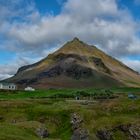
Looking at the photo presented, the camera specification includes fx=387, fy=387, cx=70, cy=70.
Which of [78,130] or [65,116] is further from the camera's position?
[65,116]

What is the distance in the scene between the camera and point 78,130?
339ft

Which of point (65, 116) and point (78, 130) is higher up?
point (65, 116)

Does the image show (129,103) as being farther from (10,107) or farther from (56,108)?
(10,107)

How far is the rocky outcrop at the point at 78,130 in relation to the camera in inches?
3942

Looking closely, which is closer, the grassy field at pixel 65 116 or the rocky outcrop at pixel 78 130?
the rocky outcrop at pixel 78 130

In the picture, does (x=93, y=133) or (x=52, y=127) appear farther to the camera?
(x=52, y=127)

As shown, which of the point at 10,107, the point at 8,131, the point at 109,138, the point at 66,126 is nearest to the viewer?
the point at 8,131

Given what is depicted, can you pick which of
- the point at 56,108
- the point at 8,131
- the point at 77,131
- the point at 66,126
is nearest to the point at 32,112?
the point at 56,108

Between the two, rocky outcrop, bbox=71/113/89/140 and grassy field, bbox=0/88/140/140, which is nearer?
rocky outcrop, bbox=71/113/89/140

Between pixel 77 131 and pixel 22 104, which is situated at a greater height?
pixel 22 104

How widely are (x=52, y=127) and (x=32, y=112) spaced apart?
14.4 meters

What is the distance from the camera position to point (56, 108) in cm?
12500

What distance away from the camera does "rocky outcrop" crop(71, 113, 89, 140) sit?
10012 cm

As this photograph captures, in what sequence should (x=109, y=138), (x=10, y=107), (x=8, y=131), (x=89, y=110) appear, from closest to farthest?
(x=8, y=131) < (x=109, y=138) < (x=89, y=110) < (x=10, y=107)
